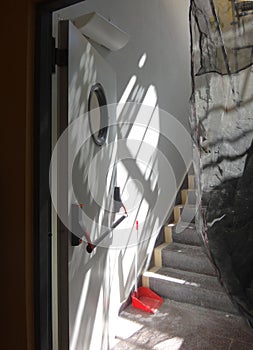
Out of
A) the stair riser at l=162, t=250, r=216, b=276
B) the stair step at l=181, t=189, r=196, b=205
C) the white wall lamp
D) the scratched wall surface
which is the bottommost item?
the stair riser at l=162, t=250, r=216, b=276

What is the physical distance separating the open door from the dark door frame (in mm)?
62

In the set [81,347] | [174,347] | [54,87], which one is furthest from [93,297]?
[54,87]

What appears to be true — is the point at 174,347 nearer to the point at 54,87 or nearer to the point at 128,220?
the point at 128,220

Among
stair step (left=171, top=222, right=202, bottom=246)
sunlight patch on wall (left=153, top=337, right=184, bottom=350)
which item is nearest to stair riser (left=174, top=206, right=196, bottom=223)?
stair step (left=171, top=222, right=202, bottom=246)

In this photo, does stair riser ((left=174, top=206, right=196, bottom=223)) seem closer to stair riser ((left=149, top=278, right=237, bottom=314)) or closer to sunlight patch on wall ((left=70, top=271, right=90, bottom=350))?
stair riser ((left=149, top=278, right=237, bottom=314))

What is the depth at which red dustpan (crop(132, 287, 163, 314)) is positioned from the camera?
87.5 inches

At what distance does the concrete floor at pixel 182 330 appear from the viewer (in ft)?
5.86

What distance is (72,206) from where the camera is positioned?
1166 mm

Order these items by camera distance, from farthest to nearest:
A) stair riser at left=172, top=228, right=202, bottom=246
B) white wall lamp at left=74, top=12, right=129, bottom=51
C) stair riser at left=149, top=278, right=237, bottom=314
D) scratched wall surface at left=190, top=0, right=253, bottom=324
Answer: stair riser at left=172, top=228, right=202, bottom=246 < stair riser at left=149, top=278, right=237, bottom=314 < white wall lamp at left=74, top=12, right=129, bottom=51 < scratched wall surface at left=190, top=0, right=253, bottom=324

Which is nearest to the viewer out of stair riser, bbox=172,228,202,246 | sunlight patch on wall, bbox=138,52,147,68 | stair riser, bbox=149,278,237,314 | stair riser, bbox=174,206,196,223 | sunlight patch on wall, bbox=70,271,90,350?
sunlight patch on wall, bbox=70,271,90,350

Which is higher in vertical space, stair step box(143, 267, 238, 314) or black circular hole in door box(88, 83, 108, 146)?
black circular hole in door box(88, 83, 108, 146)

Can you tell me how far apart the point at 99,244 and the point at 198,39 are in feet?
3.52

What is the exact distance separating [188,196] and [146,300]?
4.36 ft

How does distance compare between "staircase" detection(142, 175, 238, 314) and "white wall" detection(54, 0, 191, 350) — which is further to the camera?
"staircase" detection(142, 175, 238, 314)
